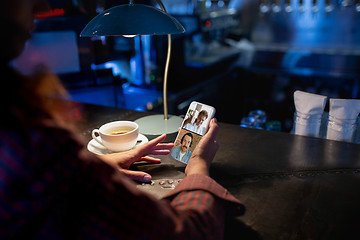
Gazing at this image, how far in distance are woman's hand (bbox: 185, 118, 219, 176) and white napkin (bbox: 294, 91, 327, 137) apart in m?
0.49

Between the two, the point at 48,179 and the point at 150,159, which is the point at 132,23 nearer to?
the point at 150,159

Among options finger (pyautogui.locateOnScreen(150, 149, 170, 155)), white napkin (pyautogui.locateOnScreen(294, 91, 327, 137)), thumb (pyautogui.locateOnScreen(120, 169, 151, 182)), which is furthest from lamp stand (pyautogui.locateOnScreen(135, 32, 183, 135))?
white napkin (pyautogui.locateOnScreen(294, 91, 327, 137))

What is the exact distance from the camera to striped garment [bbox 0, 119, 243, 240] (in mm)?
410

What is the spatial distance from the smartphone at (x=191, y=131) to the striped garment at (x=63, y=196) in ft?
1.75

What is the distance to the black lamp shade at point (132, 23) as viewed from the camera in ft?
3.49

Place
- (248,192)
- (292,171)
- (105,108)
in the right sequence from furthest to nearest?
1. (105,108)
2. (292,171)
3. (248,192)

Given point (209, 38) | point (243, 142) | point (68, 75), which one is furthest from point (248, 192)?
point (209, 38)

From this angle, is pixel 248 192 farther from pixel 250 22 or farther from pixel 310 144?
pixel 250 22

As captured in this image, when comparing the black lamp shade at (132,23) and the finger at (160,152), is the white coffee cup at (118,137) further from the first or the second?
the black lamp shade at (132,23)

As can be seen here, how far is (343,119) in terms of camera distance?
4.03 ft

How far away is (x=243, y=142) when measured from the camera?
1.27 m

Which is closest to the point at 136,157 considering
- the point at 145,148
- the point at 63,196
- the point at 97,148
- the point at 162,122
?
the point at 145,148

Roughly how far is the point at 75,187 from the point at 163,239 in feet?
0.58

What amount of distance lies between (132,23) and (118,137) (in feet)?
1.36
